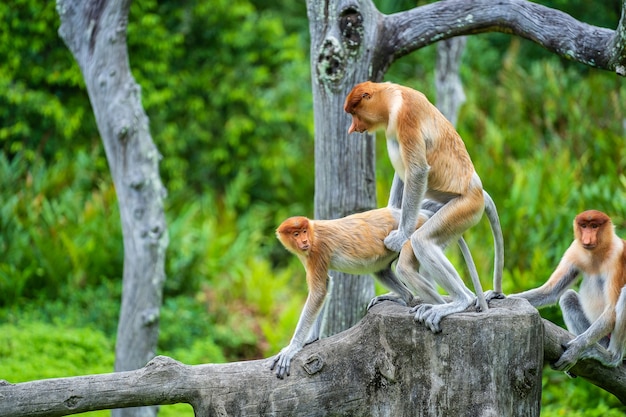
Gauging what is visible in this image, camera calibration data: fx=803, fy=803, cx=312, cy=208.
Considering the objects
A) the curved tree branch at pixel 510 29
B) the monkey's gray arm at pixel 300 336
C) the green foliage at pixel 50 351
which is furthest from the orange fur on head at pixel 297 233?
the green foliage at pixel 50 351

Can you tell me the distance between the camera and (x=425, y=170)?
3611 millimetres

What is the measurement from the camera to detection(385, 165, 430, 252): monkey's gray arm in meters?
3.60

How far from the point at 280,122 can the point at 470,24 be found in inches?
288

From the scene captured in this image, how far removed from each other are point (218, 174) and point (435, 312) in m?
8.72

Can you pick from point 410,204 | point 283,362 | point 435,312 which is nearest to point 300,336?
point 283,362

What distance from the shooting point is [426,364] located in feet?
11.1

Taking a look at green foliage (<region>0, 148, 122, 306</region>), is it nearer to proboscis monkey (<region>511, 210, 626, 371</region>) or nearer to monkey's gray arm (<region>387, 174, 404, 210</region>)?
monkey's gray arm (<region>387, 174, 404, 210</region>)

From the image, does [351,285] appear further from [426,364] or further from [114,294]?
[114,294]

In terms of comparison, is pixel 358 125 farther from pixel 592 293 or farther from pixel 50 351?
pixel 50 351

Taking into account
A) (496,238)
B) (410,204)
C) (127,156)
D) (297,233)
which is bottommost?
(496,238)

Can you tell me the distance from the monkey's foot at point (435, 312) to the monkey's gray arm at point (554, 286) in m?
0.90

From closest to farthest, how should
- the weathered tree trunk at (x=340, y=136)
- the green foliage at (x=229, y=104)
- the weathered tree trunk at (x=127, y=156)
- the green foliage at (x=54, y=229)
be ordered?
the weathered tree trunk at (x=340, y=136) → the weathered tree trunk at (x=127, y=156) → the green foliage at (x=54, y=229) → the green foliage at (x=229, y=104)

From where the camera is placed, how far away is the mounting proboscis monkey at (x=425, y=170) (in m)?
3.55

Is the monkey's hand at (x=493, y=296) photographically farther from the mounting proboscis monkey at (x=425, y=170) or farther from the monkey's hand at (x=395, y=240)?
the monkey's hand at (x=395, y=240)
